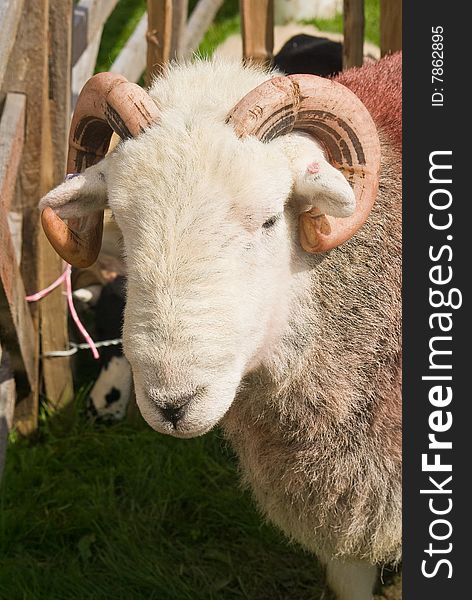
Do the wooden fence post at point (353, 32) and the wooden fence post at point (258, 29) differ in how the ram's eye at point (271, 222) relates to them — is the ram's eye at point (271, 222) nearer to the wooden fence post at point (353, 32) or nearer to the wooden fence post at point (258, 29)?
the wooden fence post at point (258, 29)

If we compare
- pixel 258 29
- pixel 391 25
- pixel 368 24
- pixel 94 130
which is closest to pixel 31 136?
pixel 258 29

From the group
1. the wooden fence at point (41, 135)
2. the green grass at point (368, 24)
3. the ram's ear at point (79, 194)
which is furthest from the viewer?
the green grass at point (368, 24)

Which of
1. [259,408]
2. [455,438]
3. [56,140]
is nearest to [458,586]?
[455,438]

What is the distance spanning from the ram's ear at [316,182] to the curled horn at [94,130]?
44cm

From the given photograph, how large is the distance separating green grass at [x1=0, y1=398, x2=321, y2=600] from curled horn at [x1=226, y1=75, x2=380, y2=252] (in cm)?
193

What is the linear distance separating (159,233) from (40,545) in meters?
2.44

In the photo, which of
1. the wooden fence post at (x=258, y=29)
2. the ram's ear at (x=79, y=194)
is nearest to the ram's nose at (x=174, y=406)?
the ram's ear at (x=79, y=194)

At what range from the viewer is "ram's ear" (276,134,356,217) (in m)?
2.82

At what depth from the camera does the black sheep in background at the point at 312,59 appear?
605cm

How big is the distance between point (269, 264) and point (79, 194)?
66 cm

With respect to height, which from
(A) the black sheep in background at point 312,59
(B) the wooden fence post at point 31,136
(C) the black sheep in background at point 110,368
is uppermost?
(A) the black sheep in background at point 312,59

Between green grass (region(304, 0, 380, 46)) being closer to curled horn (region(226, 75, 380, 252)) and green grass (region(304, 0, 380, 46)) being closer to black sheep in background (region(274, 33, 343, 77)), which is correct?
black sheep in background (region(274, 33, 343, 77))

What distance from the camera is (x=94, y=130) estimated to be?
325 centimetres

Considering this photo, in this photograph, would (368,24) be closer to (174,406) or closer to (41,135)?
(41,135)
